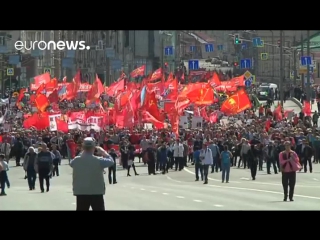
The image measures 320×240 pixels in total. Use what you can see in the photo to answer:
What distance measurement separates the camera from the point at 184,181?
33188mm

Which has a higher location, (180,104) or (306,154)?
(180,104)

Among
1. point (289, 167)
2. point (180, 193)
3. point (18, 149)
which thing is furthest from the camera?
point (18, 149)

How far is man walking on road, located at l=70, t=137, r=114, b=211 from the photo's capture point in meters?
11.4

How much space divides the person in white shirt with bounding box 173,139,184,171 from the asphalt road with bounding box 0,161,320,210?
656 mm

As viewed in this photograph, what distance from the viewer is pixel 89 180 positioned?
11.4 metres

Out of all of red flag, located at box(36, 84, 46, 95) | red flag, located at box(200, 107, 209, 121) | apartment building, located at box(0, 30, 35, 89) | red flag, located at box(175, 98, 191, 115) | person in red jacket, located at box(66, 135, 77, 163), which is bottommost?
person in red jacket, located at box(66, 135, 77, 163)

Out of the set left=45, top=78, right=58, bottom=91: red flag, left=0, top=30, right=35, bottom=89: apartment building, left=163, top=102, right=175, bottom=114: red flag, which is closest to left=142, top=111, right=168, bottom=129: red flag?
left=163, top=102, right=175, bottom=114: red flag

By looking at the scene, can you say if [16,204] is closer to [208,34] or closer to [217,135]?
[217,135]

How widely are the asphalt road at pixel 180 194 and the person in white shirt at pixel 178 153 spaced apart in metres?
0.66

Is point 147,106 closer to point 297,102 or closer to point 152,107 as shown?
point 152,107

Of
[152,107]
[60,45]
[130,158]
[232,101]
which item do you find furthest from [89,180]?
[60,45]

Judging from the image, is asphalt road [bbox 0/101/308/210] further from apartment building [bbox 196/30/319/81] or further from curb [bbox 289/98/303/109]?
apartment building [bbox 196/30/319/81]

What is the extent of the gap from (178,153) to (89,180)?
26.0 metres

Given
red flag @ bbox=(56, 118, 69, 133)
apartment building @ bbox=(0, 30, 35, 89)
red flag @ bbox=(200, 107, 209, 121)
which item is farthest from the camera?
apartment building @ bbox=(0, 30, 35, 89)
